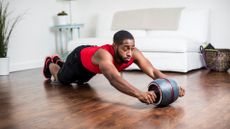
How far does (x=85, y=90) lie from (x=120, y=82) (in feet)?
2.70

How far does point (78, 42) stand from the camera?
4496 mm

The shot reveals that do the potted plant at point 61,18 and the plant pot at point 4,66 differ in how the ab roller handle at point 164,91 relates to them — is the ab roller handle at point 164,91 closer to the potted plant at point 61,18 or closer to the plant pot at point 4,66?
the plant pot at point 4,66

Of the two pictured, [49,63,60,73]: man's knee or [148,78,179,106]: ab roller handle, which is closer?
[148,78,179,106]: ab roller handle

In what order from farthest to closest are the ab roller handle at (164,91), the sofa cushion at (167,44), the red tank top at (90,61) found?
the sofa cushion at (167,44) < the red tank top at (90,61) < the ab roller handle at (164,91)

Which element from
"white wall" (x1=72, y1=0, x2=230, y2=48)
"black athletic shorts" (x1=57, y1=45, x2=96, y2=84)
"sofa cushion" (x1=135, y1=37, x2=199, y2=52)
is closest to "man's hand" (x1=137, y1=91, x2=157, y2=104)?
"black athletic shorts" (x1=57, y1=45, x2=96, y2=84)

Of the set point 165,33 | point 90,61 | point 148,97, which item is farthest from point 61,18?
point 148,97

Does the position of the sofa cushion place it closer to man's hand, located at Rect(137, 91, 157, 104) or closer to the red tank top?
the red tank top

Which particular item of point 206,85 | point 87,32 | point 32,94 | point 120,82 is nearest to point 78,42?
point 87,32

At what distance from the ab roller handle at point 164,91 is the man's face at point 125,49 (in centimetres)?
32

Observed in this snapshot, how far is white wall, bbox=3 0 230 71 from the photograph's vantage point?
446 cm

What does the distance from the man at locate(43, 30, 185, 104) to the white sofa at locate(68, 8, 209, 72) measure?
46.5 inches

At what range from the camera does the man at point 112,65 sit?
2.16 metres

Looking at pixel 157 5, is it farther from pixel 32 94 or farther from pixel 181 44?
pixel 32 94


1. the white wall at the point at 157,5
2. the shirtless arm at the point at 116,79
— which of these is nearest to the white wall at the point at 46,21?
the white wall at the point at 157,5
